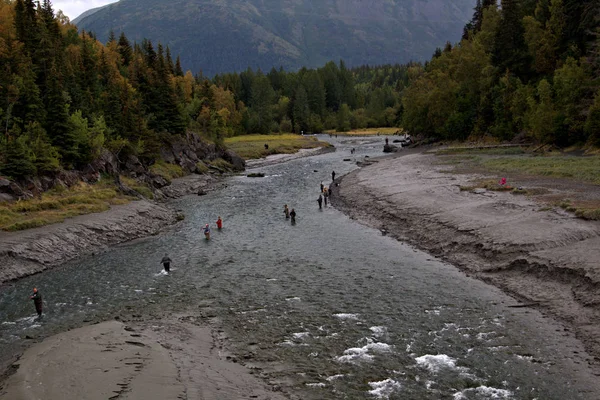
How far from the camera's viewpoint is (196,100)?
362 feet

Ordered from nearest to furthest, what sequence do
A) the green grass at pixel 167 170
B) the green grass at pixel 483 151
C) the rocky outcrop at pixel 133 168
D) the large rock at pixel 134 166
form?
the rocky outcrop at pixel 133 168, the large rock at pixel 134 166, the green grass at pixel 167 170, the green grass at pixel 483 151

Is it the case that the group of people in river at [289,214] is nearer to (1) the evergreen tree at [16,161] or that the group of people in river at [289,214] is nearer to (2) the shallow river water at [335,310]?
(2) the shallow river water at [335,310]

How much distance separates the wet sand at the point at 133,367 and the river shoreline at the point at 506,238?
14.3 m

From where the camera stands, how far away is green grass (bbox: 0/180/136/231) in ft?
131

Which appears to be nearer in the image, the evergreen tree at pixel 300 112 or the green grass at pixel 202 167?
the green grass at pixel 202 167

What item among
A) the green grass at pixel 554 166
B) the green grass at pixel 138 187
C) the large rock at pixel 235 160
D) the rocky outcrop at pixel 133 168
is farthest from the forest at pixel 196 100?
the green grass at pixel 554 166

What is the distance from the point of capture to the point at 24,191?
46.0 meters

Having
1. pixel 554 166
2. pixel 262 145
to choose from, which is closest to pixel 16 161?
pixel 554 166

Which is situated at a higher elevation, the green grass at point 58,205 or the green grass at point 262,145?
the green grass at point 262,145

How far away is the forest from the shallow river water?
936 inches

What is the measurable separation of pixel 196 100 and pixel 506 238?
91.8 meters

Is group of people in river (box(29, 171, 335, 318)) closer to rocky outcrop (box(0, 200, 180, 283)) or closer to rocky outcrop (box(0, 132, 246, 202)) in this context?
rocky outcrop (box(0, 200, 180, 283))

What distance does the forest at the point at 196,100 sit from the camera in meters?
56.2

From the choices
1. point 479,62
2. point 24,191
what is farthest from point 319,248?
point 479,62
